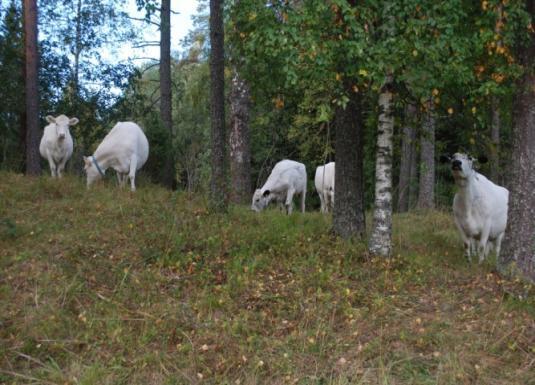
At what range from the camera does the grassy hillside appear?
5.33 meters

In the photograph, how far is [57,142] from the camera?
1508 cm

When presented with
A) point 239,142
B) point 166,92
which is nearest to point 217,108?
point 239,142

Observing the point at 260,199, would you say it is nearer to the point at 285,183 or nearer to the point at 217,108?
the point at 285,183

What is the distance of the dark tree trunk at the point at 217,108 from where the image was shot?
32.1ft

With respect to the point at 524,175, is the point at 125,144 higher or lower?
higher

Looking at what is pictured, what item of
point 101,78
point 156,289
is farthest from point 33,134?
point 156,289

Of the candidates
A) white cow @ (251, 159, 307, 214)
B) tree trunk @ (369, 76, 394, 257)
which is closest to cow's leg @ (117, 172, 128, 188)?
white cow @ (251, 159, 307, 214)

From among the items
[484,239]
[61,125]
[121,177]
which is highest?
[61,125]

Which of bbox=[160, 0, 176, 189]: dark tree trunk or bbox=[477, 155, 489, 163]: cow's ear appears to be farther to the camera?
bbox=[160, 0, 176, 189]: dark tree trunk

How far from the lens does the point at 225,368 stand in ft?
17.4

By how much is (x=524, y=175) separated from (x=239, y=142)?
9.64 meters

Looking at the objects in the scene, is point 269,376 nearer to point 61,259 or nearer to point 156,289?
point 156,289

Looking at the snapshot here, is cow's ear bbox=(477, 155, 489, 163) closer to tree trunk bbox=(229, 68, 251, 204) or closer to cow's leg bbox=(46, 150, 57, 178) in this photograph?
tree trunk bbox=(229, 68, 251, 204)

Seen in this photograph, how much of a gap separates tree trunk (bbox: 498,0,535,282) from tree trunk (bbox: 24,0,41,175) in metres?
11.1
